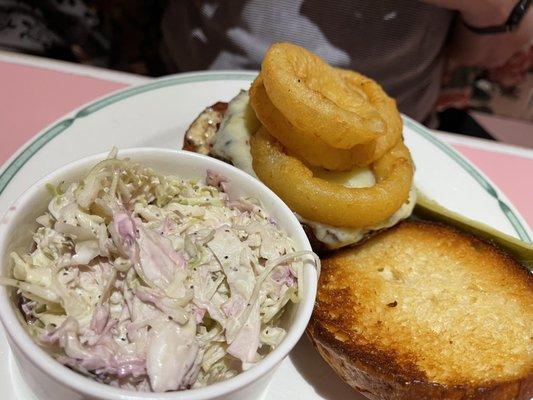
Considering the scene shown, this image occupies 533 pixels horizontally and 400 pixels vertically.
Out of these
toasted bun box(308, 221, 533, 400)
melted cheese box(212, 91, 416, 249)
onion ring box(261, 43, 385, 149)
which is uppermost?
onion ring box(261, 43, 385, 149)

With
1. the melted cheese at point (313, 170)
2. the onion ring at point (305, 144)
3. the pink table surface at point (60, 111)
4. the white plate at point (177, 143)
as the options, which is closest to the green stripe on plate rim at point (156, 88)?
the white plate at point (177, 143)

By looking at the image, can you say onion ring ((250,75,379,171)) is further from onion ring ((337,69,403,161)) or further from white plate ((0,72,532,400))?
white plate ((0,72,532,400))

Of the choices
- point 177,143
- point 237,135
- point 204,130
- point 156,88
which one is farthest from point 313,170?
point 156,88

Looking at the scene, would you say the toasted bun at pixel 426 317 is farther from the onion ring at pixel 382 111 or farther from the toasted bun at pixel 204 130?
the toasted bun at pixel 204 130

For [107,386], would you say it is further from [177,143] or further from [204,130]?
[177,143]

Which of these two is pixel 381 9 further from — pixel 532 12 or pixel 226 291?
pixel 226 291

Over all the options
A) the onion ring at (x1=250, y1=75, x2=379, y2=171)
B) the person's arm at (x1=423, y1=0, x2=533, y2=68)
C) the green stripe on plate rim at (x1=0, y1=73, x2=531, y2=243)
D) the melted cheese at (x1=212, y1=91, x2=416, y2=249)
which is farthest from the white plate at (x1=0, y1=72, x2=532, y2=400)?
the person's arm at (x1=423, y1=0, x2=533, y2=68)
